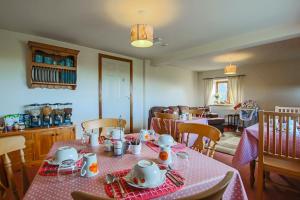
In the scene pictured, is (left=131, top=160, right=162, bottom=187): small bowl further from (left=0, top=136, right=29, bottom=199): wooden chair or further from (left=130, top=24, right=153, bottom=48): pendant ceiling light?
(left=130, top=24, right=153, bottom=48): pendant ceiling light

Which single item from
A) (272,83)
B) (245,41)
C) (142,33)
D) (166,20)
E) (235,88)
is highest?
(166,20)

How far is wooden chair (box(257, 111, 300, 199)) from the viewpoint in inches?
67.1

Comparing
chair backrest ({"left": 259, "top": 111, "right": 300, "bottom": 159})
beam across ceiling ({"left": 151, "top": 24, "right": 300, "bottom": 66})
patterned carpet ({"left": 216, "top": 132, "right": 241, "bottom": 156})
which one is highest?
beam across ceiling ({"left": 151, "top": 24, "right": 300, "bottom": 66})

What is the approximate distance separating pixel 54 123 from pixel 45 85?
2.31ft

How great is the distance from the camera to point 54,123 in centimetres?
300

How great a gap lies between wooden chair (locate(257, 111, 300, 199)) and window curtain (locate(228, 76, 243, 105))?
465 cm

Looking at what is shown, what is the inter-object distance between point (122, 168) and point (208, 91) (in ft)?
21.7

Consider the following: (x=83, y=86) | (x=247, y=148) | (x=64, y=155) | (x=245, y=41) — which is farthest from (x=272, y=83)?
(x=64, y=155)

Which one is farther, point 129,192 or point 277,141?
point 277,141

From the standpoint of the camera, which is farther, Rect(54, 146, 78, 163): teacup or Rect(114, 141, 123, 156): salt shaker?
Rect(114, 141, 123, 156): salt shaker

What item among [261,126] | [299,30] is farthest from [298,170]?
[299,30]

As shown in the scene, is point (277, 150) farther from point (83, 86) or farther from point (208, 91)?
point (208, 91)

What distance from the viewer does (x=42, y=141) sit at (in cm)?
271

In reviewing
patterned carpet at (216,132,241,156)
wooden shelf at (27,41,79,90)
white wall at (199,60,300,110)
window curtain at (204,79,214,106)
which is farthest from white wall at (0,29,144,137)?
white wall at (199,60,300,110)
